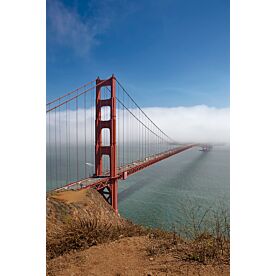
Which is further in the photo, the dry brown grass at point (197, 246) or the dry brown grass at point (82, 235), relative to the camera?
the dry brown grass at point (82, 235)

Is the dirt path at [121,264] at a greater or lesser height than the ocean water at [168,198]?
greater

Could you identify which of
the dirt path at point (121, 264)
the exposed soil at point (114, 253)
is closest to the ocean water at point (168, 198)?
the exposed soil at point (114, 253)

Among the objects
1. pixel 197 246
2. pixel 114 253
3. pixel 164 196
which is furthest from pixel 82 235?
pixel 164 196

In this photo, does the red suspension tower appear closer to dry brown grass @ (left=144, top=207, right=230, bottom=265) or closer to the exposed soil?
the exposed soil

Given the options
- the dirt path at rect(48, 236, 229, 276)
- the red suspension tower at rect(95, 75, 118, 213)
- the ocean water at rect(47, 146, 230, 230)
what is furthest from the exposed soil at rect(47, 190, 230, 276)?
the red suspension tower at rect(95, 75, 118, 213)

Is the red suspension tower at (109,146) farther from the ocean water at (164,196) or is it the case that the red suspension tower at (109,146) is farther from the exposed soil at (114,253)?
A: the exposed soil at (114,253)

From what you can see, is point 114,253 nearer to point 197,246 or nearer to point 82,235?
point 82,235
